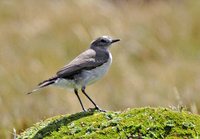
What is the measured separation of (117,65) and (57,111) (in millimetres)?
3510

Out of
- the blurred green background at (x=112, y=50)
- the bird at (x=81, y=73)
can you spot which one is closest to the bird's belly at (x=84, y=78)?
the bird at (x=81, y=73)

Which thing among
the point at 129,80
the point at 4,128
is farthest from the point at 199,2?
the point at 4,128

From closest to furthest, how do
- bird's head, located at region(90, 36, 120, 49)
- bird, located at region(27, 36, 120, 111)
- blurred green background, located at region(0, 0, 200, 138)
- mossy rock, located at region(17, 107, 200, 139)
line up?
1. mossy rock, located at region(17, 107, 200, 139)
2. bird, located at region(27, 36, 120, 111)
3. bird's head, located at region(90, 36, 120, 49)
4. blurred green background, located at region(0, 0, 200, 138)

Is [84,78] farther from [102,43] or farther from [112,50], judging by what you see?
[112,50]

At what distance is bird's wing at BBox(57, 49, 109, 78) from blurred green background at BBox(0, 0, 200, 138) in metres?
2.03

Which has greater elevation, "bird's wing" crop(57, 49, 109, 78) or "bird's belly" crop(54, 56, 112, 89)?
"bird's wing" crop(57, 49, 109, 78)

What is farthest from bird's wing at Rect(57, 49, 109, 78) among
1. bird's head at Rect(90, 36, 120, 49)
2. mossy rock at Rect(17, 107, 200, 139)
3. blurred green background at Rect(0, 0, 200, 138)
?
blurred green background at Rect(0, 0, 200, 138)

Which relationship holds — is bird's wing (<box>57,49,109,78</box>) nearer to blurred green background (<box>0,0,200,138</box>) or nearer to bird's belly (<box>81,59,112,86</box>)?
bird's belly (<box>81,59,112,86</box>)

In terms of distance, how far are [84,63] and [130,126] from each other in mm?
1893

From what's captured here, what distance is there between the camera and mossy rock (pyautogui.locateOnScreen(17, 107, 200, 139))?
7949 mm

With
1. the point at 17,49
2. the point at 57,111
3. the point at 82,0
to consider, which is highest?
the point at 82,0

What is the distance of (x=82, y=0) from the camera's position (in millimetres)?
21641

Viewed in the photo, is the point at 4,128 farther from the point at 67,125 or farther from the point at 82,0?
the point at 82,0

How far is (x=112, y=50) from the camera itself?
18.2m
